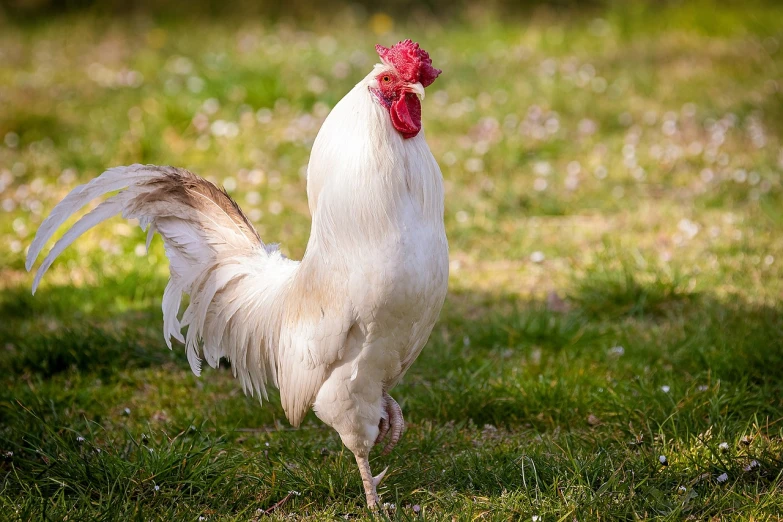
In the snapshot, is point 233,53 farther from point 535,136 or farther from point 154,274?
point 154,274

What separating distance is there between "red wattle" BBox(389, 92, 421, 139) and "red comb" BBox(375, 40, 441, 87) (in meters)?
0.07

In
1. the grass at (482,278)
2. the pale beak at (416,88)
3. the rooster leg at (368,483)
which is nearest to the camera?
the pale beak at (416,88)

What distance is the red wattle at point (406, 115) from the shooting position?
302 centimetres

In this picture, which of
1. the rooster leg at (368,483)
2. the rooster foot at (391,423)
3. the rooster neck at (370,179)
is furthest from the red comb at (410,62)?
the rooster leg at (368,483)

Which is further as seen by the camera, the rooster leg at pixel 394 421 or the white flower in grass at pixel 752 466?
the rooster leg at pixel 394 421

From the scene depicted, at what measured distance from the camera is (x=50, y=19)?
11500 mm

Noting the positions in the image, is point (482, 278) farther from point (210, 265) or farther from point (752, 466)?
point (752, 466)

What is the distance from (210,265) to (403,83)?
1.29 meters

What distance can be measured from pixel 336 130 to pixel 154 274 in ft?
9.85

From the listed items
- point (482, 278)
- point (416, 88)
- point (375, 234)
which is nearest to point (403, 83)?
point (416, 88)

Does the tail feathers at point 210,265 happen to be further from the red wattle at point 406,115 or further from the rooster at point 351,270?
the red wattle at point 406,115

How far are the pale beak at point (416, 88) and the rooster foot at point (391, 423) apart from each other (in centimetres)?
121

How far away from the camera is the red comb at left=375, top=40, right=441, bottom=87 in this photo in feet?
9.84

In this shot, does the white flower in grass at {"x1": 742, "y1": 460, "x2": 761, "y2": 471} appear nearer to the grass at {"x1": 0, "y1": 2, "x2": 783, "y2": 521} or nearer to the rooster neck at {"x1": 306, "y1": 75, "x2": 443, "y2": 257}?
the grass at {"x1": 0, "y1": 2, "x2": 783, "y2": 521}
